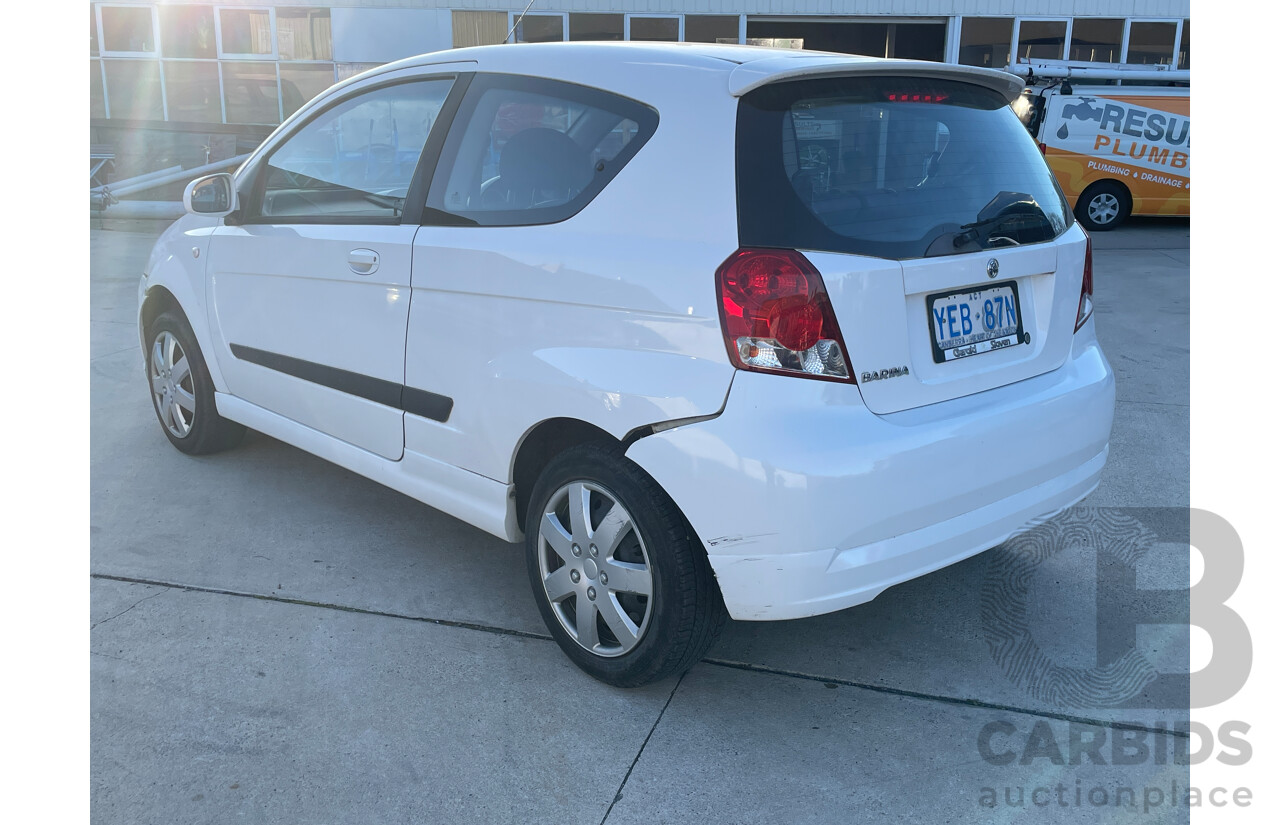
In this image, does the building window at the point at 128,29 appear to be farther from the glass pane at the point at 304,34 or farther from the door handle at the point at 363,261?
the door handle at the point at 363,261

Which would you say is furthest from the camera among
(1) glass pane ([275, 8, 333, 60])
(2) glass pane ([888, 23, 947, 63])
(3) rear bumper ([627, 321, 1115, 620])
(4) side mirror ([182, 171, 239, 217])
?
(2) glass pane ([888, 23, 947, 63])

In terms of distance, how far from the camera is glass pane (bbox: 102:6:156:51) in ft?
59.2

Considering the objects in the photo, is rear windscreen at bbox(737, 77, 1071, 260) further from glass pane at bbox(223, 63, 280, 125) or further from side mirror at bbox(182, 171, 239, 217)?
glass pane at bbox(223, 63, 280, 125)

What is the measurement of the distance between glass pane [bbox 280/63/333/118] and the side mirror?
14.7 metres

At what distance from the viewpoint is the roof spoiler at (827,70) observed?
244 centimetres

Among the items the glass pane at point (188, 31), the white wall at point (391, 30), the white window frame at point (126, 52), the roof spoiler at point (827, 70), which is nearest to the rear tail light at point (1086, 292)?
the roof spoiler at point (827, 70)

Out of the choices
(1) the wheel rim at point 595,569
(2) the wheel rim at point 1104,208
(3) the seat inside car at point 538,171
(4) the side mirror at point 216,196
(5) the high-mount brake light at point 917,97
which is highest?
(5) the high-mount brake light at point 917,97

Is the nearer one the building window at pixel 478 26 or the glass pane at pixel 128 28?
the building window at pixel 478 26

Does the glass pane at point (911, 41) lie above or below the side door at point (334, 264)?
above

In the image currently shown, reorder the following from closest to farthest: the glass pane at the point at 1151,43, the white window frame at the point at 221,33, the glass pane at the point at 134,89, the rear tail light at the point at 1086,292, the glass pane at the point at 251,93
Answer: the rear tail light at the point at 1086,292 < the white window frame at the point at 221,33 < the glass pane at the point at 1151,43 < the glass pane at the point at 251,93 < the glass pane at the point at 134,89

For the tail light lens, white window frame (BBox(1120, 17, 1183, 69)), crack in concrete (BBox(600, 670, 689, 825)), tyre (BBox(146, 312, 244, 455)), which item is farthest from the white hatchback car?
white window frame (BBox(1120, 17, 1183, 69))

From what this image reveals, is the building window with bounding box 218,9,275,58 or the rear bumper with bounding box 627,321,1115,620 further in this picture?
the building window with bounding box 218,9,275,58

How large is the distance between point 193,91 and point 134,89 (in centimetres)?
116

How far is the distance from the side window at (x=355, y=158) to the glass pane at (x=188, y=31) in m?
16.4
